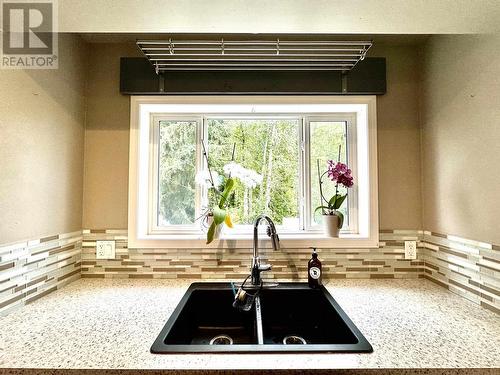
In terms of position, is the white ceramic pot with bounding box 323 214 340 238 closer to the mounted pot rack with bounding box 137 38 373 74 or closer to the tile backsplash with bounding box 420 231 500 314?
the tile backsplash with bounding box 420 231 500 314

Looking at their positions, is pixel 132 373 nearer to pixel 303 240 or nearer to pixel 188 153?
pixel 303 240

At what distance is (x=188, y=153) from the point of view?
169 cm

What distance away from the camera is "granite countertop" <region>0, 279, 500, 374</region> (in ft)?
2.32

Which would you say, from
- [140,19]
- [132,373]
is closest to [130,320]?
[132,373]

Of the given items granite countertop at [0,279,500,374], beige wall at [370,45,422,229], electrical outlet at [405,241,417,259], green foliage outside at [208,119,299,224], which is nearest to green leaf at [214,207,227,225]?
green foliage outside at [208,119,299,224]

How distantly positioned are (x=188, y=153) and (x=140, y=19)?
2.62 feet

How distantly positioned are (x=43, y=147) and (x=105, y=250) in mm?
623

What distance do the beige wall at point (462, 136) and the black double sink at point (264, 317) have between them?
0.73 m

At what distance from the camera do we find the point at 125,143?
153cm

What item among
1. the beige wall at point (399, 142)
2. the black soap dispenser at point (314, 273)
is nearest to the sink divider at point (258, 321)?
the black soap dispenser at point (314, 273)

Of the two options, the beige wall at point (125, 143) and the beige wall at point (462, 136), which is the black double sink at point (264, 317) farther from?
the beige wall at point (462, 136)

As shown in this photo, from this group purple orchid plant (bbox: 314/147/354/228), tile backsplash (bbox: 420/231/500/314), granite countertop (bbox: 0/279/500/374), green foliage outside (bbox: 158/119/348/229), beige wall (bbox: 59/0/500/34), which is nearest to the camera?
granite countertop (bbox: 0/279/500/374)

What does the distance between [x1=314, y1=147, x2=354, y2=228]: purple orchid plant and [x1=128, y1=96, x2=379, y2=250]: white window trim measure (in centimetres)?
15

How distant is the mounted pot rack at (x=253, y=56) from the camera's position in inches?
51.3
